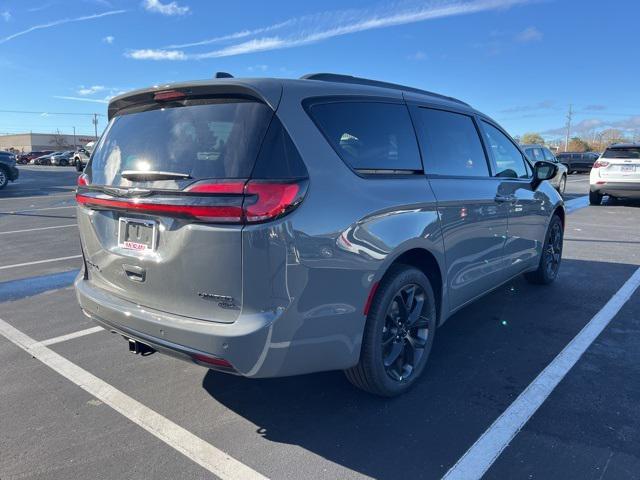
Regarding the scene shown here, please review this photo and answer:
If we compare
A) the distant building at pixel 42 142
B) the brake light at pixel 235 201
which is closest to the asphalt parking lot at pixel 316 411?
the brake light at pixel 235 201

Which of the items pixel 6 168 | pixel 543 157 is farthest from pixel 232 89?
pixel 6 168

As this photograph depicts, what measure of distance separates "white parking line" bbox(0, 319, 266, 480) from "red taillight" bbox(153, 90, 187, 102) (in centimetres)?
185

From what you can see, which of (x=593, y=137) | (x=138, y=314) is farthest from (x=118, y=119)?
(x=593, y=137)

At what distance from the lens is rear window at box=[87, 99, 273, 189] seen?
2361mm

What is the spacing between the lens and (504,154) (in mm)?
4527

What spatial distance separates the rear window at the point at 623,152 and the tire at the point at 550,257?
8911mm

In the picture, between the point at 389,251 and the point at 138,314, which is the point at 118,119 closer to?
the point at 138,314

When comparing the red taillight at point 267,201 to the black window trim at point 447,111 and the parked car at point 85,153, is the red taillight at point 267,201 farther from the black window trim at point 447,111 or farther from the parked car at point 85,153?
the parked car at point 85,153

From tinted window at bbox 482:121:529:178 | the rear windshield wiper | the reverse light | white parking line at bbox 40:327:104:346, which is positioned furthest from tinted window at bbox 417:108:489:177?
the reverse light

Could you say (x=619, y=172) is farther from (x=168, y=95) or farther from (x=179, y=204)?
(x=179, y=204)

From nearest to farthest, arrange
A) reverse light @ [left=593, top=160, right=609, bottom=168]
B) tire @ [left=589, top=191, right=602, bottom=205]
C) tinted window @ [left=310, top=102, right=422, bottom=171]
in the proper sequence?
tinted window @ [left=310, top=102, right=422, bottom=171] < reverse light @ [left=593, top=160, right=609, bottom=168] < tire @ [left=589, top=191, right=602, bottom=205]

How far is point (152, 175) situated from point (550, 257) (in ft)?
15.3

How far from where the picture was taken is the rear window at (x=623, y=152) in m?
12.7

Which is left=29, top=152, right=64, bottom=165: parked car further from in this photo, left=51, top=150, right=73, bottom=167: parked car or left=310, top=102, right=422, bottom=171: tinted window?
left=310, top=102, right=422, bottom=171: tinted window
